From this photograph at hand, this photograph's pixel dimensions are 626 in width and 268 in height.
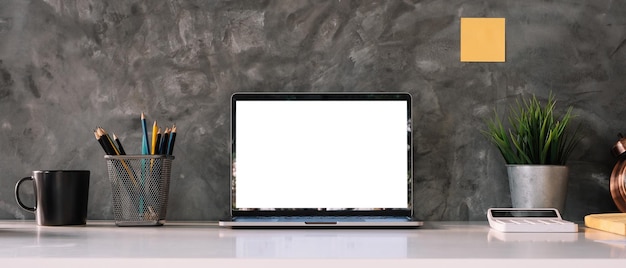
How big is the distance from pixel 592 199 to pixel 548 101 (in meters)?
0.22

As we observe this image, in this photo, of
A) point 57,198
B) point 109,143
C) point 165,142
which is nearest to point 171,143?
point 165,142

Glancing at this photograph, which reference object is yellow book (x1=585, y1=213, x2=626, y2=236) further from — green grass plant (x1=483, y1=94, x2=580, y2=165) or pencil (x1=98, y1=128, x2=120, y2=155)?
pencil (x1=98, y1=128, x2=120, y2=155)

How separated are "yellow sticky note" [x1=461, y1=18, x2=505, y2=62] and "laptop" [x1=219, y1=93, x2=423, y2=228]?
213 millimetres

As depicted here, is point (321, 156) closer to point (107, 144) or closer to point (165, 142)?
point (165, 142)

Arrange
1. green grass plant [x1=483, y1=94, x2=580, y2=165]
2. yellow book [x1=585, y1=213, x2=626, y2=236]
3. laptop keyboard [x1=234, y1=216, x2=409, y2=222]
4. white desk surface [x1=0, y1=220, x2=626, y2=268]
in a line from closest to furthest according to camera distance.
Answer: white desk surface [x1=0, y1=220, x2=626, y2=268], yellow book [x1=585, y1=213, x2=626, y2=236], laptop keyboard [x1=234, y1=216, x2=409, y2=222], green grass plant [x1=483, y1=94, x2=580, y2=165]

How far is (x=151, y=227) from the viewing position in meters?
1.26

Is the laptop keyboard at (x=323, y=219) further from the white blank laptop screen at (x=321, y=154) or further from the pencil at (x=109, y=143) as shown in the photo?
the pencil at (x=109, y=143)

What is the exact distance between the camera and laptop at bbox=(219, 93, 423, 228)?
1.32m

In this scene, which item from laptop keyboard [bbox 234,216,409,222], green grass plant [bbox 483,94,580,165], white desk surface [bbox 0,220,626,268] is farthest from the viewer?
green grass plant [bbox 483,94,580,165]

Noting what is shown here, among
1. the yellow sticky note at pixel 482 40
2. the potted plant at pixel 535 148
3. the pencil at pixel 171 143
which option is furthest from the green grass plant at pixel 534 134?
the pencil at pixel 171 143

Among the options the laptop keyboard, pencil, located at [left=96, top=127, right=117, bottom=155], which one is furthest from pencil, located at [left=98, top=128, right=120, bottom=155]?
the laptop keyboard

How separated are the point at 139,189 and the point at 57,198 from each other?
0.49 feet

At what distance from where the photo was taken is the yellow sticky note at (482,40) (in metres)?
1.46

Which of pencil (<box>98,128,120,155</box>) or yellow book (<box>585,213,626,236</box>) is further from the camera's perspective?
pencil (<box>98,128,120,155</box>)
